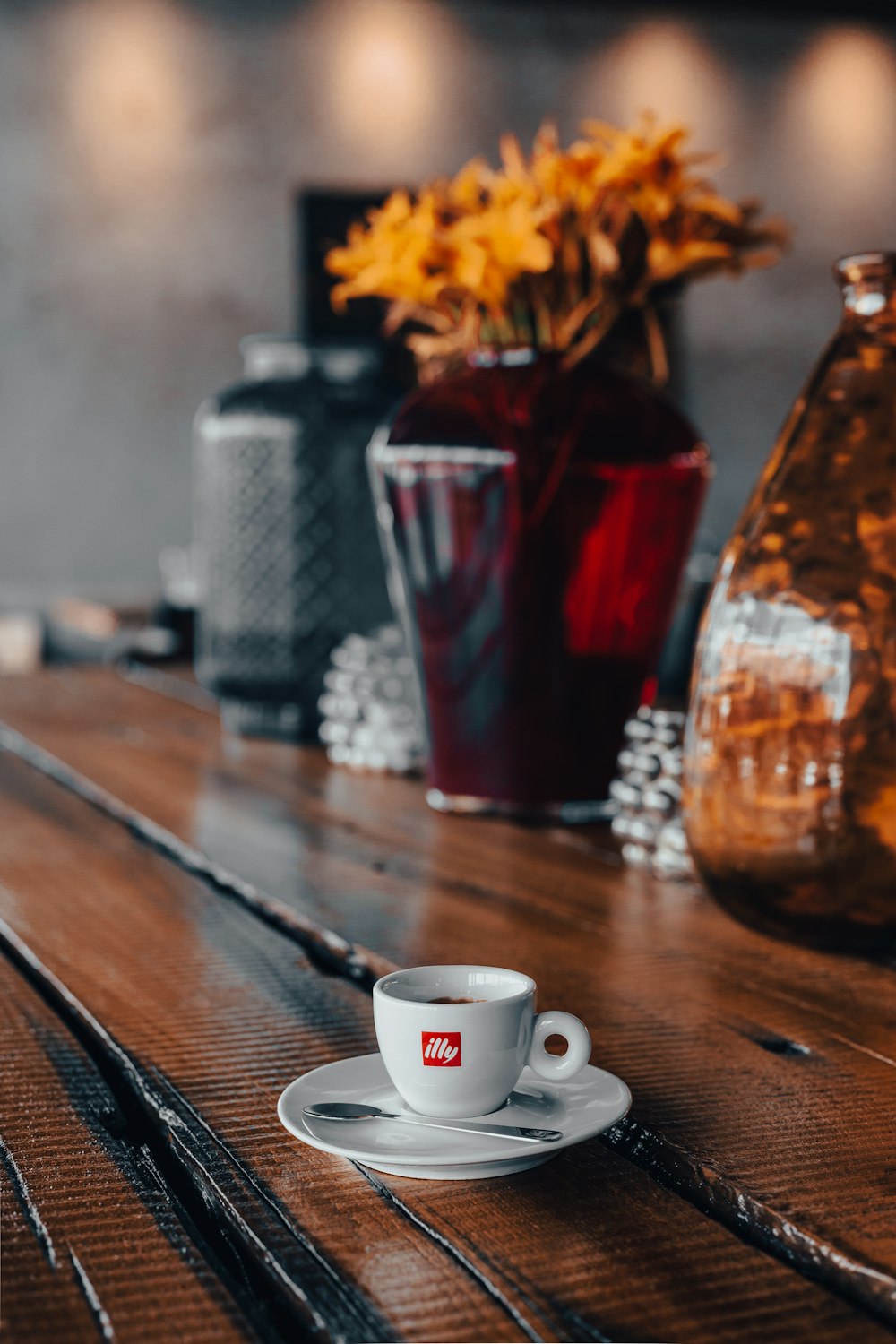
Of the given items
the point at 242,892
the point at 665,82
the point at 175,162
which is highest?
the point at 665,82

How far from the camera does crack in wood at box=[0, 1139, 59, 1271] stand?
42 cm

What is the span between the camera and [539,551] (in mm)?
947

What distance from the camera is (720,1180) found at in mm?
455

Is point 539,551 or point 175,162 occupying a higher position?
point 175,162

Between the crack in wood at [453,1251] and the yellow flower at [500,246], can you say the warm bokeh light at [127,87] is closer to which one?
the yellow flower at [500,246]

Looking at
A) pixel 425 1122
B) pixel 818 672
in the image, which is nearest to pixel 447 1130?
pixel 425 1122

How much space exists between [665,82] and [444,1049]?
234 inches

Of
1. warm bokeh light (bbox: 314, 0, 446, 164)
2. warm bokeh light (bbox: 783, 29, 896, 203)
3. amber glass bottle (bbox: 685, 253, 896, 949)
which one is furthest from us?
warm bokeh light (bbox: 783, 29, 896, 203)

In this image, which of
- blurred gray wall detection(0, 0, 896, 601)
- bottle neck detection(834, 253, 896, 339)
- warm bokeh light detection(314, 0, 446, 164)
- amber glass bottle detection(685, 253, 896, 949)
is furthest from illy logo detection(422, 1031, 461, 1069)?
warm bokeh light detection(314, 0, 446, 164)

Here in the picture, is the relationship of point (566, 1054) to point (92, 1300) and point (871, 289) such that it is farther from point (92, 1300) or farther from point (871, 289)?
point (871, 289)

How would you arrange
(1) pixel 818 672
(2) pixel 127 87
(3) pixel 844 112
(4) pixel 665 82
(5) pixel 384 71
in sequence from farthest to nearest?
(3) pixel 844 112, (4) pixel 665 82, (5) pixel 384 71, (2) pixel 127 87, (1) pixel 818 672

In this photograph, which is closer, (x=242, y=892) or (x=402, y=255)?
(x=242, y=892)

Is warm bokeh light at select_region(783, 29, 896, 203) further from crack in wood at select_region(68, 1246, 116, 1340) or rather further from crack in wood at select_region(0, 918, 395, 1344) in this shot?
crack in wood at select_region(68, 1246, 116, 1340)

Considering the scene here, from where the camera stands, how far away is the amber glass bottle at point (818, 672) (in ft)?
2.15
